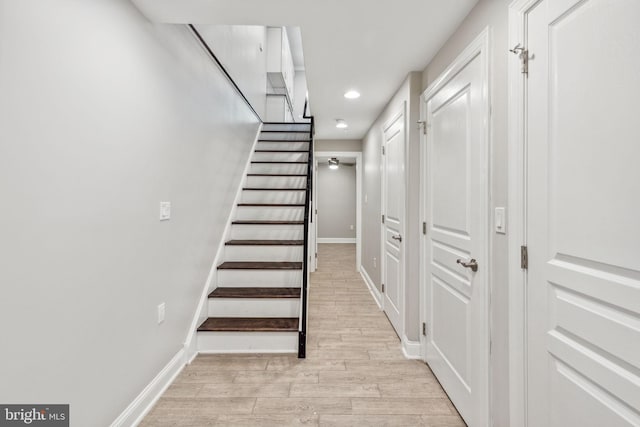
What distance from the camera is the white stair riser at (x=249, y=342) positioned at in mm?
2338

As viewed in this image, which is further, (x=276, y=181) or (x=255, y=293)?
(x=276, y=181)

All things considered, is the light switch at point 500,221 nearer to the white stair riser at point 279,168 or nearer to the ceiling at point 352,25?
the ceiling at point 352,25

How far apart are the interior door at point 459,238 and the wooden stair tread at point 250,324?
1.07 meters

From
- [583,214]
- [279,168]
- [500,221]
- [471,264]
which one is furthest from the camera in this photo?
[279,168]

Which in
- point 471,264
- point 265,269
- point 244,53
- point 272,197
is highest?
point 244,53

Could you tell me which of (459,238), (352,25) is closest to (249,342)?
(459,238)

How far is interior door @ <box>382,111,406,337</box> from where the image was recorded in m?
2.62

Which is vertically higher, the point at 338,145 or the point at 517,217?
the point at 338,145

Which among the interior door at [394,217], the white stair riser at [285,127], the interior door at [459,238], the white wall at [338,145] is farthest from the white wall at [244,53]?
the interior door at [459,238]

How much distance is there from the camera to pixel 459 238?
1.73 meters

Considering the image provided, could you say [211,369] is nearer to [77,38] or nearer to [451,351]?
[451,351]

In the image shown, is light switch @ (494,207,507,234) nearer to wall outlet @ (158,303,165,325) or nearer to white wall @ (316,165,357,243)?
wall outlet @ (158,303,165,325)

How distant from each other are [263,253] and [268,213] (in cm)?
61

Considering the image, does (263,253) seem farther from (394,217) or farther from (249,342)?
(394,217)
